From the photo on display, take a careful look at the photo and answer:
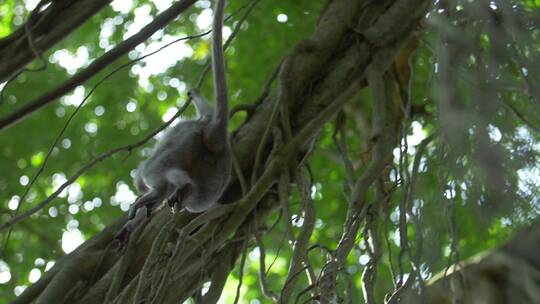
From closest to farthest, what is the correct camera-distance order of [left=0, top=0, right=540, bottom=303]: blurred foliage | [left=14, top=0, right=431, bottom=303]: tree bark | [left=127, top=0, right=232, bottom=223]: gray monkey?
[left=14, top=0, right=431, bottom=303]: tree bark → [left=127, top=0, right=232, bottom=223]: gray monkey → [left=0, top=0, right=540, bottom=303]: blurred foliage

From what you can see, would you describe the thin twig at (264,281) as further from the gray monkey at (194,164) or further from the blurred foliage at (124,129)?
the blurred foliage at (124,129)

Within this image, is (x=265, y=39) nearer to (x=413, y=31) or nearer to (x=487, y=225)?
(x=413, y=31)

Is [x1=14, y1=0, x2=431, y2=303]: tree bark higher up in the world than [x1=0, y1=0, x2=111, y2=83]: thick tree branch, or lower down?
lower down

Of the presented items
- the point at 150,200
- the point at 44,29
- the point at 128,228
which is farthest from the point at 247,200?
the point at 44,29

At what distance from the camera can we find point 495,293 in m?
1.78

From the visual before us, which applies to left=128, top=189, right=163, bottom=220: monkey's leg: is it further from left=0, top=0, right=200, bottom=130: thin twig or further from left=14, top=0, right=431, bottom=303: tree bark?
left=0, top=0, right=200, bottom=130: thin twig

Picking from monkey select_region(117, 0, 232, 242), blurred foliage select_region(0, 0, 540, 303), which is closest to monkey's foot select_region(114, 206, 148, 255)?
monkey select_region(117, 0, 232, 242)

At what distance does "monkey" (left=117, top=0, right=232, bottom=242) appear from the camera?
2.75m

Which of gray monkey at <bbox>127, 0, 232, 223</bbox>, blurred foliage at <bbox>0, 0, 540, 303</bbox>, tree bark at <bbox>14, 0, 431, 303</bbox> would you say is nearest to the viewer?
tree bark at <bbox>14, 0, 431, 303</bbox>

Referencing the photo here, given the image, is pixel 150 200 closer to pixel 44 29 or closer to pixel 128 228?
pixel 128 228

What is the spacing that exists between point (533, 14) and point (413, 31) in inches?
79.3

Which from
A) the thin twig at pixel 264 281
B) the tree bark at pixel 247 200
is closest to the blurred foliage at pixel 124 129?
the tree bark at pixel 247 200

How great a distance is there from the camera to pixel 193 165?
112 inches

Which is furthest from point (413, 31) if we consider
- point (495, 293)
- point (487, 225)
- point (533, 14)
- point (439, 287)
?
point (487, 225)
